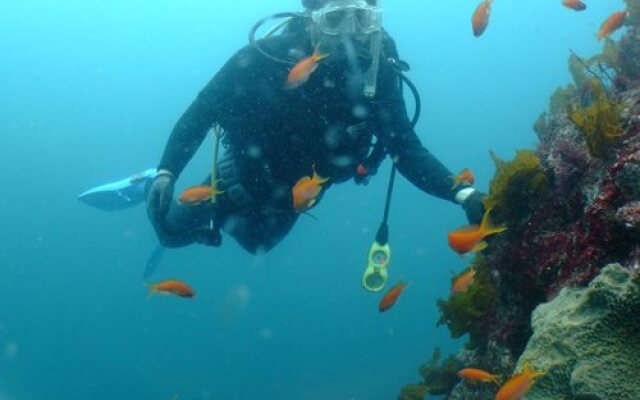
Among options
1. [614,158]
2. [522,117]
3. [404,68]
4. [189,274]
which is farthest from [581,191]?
[522,117]

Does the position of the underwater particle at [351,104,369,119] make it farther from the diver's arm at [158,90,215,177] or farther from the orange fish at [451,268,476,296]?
the orange fish at [451,268,476,296]

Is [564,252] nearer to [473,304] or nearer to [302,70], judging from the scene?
[473,304]

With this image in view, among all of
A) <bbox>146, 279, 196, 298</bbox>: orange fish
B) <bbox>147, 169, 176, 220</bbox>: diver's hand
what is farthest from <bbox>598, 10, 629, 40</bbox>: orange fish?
<bbox>146, 279, 196, 298</bbox>: orange fish

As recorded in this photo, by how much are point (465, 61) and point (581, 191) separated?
10759cm

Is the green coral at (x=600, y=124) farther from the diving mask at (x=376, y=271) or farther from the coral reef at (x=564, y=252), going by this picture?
the diving mask at (x=376, y=271)

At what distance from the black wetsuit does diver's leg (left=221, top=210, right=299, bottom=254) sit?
286mm

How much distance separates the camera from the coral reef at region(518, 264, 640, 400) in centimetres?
242

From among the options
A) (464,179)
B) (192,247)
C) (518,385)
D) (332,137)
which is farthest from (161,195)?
(192,247)

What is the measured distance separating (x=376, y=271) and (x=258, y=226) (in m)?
1.82

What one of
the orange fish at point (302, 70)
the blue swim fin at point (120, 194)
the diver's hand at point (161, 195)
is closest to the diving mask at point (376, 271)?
the orange fish at point (302, 70)

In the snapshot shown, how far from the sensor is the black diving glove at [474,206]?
444cm

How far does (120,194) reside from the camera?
9078 millimetres

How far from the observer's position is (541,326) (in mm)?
2850

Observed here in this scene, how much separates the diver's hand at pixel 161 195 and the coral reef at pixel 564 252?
9.18ft
